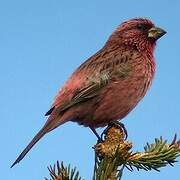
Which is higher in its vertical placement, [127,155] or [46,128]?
[46,128]

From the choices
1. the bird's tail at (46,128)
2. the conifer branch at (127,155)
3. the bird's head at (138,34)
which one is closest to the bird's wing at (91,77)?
the bird's tail at (46,128)

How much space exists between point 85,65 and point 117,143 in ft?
9.42

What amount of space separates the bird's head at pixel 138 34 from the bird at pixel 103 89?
27cm

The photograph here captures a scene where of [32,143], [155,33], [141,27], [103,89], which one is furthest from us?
[141,27]

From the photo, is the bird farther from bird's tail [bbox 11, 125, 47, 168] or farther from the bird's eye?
the bird's eye

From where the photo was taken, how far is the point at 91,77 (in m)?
6.01

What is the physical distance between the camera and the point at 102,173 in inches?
122

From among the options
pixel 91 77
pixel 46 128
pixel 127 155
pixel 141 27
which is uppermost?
pixel 141 27

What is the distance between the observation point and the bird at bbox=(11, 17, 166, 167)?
228 inches

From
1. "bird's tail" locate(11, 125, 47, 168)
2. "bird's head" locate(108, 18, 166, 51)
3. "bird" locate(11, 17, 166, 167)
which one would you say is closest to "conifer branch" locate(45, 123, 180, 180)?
"bird's tail" locate(11, 125, 47, 168)

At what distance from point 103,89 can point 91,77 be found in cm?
22

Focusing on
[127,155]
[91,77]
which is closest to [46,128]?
[91,77]

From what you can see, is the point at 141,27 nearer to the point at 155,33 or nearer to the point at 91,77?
the point at 155,33

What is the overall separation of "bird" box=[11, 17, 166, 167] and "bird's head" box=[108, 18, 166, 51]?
0.27 m
